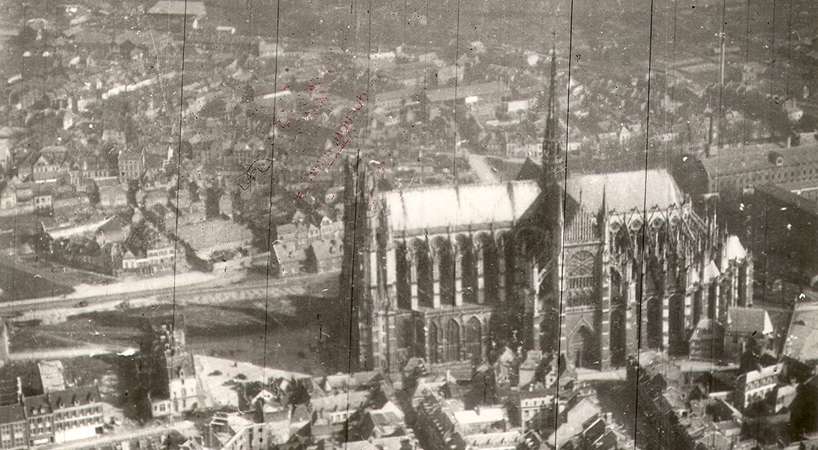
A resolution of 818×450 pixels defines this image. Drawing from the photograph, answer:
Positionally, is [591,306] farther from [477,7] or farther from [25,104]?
[25,104]

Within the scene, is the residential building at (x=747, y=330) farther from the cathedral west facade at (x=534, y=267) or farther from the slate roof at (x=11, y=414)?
the slate roof at (x=11, y=414)

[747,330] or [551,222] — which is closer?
[551,222]

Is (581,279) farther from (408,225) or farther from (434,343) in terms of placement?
(408,225)

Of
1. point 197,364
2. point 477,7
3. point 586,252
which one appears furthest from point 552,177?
point 197,364

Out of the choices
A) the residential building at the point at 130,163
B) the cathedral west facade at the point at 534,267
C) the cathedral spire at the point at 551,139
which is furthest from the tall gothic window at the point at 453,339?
the residential building at the point at 130,163

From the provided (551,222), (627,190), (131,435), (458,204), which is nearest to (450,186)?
(458,204)

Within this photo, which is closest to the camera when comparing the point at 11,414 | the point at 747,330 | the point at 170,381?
the point at 11,414
